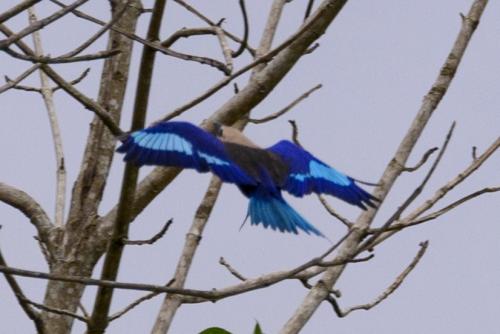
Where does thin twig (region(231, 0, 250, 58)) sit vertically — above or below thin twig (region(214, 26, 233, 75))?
below

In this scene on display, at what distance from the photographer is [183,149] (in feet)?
10.8

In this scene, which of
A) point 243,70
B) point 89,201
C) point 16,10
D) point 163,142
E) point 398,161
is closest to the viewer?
point 16,10

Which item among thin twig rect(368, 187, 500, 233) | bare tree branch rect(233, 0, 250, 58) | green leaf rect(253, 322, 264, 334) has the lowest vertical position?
green leaf rect(253, 322, 264, 334)

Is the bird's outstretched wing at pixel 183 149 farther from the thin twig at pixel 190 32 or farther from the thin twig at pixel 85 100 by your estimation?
the thin twig at pixel 190 32

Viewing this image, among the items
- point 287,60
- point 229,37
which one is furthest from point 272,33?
point 287,60

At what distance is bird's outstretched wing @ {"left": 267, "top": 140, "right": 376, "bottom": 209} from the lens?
3.56 metres

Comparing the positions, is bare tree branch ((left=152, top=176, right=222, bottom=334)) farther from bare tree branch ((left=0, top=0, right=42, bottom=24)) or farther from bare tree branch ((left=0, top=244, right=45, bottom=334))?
bare tree branch ((left=0, top=0, right=42, bottom=24))

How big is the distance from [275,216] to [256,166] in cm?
16

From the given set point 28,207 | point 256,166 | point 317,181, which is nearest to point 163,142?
point 256,166

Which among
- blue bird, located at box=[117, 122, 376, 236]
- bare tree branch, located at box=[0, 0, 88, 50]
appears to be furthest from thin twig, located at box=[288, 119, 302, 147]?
bare tree branch, located at box=[0, 0, 88, 50]

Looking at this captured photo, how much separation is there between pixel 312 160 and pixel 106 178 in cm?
68

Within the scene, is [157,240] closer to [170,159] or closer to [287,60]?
[170,159]

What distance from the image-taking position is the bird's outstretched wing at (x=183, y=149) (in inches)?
119

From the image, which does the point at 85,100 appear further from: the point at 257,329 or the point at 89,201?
the point at 89,201
